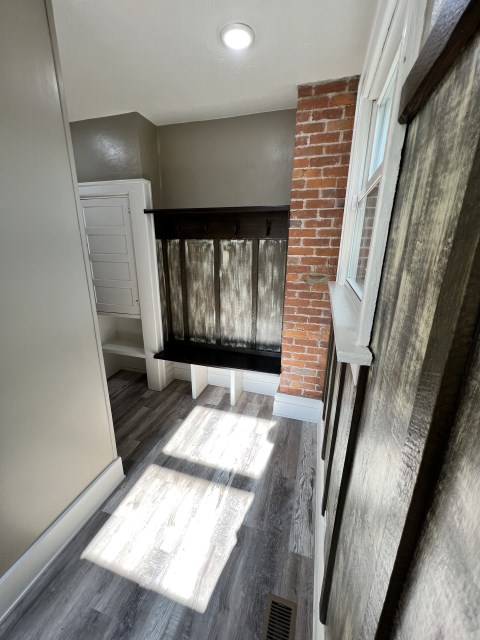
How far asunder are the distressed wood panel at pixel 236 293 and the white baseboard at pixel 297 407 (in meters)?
0.64

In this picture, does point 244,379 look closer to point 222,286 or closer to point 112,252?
point 222,286

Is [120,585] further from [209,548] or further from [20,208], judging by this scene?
[20,208]

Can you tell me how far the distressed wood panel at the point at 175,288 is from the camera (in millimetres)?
2642

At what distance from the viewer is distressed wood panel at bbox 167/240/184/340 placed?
8.67 feet

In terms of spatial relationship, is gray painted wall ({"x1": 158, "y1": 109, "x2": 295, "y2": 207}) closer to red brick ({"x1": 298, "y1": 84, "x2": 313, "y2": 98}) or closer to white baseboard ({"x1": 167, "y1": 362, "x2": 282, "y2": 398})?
red brick ({"x1": 298, "y1": 84, "x2": 313, "y2": 98})

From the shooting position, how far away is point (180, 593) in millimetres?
1250

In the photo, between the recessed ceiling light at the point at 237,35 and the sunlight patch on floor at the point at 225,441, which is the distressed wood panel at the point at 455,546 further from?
the recessed ceiling light at the point at 237,35

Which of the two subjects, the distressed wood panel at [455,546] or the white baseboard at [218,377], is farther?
the white baseboard at [218,377]

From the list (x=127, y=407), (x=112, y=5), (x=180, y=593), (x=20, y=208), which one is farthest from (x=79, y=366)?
(x=112, y=5)

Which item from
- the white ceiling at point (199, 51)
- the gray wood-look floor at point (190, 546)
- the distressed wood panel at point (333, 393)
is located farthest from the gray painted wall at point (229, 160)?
the gray wood-look floor at point (190, 546)

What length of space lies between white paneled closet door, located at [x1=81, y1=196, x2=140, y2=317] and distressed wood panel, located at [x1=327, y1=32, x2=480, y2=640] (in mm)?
2393

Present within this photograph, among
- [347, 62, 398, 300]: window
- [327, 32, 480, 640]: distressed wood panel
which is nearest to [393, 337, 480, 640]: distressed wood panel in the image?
[327, 32, 480, 640]: distressed wood panel

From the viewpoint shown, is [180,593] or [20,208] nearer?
[20,208]

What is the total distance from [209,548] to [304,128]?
2.72 m
